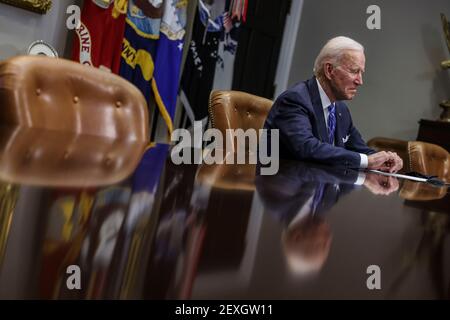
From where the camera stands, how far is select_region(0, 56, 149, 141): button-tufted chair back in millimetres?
1171

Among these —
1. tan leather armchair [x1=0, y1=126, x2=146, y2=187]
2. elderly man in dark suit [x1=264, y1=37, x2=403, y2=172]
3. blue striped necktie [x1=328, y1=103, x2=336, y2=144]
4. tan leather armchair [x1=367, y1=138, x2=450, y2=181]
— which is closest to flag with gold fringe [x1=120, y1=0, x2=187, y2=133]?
elderly man in dark suit [x1=264, y1=37, x2=403, y2=172]

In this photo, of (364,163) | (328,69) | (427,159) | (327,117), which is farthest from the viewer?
(427,159)

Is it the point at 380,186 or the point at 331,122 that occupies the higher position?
the point at 331,122

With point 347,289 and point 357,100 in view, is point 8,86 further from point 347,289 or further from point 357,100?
point 357,100

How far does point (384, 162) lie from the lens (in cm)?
184

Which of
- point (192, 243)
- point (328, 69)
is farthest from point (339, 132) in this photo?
point (192, 243)

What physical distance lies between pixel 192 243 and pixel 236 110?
1.87m

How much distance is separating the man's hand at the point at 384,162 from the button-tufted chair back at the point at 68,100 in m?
0.83

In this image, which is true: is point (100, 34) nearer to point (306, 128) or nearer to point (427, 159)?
point (306, 128)

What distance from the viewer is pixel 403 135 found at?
5.02m

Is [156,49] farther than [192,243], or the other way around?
[156,49]

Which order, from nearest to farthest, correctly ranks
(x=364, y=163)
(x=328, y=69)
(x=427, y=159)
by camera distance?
(x=364, y=163) < (x=328, y=69) < (x=427, y=159)
